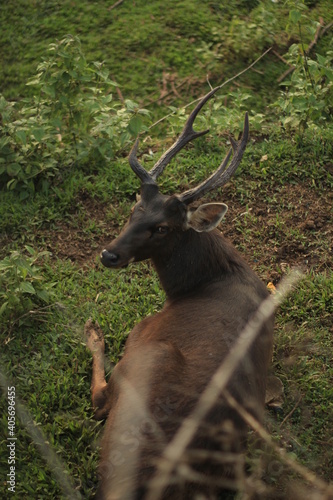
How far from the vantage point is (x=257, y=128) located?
622 centimetres

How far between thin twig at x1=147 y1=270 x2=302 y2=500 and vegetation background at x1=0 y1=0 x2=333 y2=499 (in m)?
0.44

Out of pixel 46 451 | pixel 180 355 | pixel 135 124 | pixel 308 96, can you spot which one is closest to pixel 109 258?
pixel 180 355

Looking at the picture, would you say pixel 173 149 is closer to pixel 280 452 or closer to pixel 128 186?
pixel 128 186

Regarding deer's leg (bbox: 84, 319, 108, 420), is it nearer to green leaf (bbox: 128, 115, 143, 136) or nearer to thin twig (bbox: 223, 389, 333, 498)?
thin twig (bbox: 223, 389, 333, 498)

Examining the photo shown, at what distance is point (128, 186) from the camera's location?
5.92 metres

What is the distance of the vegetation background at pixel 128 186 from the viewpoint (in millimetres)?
4211

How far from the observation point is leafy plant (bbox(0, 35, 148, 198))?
5.67 metres

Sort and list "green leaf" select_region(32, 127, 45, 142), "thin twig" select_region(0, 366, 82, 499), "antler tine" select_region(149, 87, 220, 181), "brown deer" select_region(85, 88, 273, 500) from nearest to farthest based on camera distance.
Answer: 1. "brown deer" select_region(85, 88, 273, 500)
2. "thin twig" select_region(0, 366, 82, 499)
3. "antler tine" select_region(149, 87, 220, 181)
4. "green leaf" select_region(32, 127, 45, 142)

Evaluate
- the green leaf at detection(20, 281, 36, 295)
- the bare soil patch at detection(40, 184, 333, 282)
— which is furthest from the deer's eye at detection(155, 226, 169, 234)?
the bare soil patch at detection(40, 184, 333, 282)

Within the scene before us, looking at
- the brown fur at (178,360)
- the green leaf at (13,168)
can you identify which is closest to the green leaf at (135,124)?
the green leaf at (13,168)

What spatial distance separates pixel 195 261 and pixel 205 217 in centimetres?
31

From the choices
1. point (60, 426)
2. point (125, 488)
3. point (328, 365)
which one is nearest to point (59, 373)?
point (60, 426)

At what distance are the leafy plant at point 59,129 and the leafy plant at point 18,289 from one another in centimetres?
126

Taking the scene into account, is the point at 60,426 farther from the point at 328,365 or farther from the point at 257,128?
the point at 257,128
